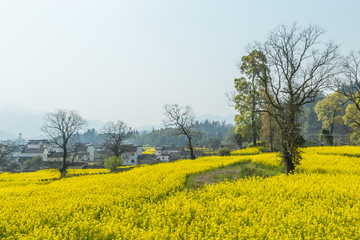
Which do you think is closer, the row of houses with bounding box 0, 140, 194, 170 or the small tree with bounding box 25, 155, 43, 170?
the small tree with bounding box 25, 155, 43, 170

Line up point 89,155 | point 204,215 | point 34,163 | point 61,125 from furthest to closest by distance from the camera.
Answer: point 89,155 < point 34,163 < point 61,125 < point 204,215

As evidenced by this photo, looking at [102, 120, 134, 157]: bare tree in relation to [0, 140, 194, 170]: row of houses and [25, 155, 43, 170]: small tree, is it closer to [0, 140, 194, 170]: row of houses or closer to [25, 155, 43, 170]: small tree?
[0, 140, 194, 170]: row of houses

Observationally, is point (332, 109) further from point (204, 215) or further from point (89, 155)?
point (89, 155)

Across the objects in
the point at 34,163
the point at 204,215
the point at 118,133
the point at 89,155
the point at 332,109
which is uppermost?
the point at 332,109

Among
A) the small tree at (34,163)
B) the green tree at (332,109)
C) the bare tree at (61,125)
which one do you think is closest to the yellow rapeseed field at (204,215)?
the bare tree at (61,125)

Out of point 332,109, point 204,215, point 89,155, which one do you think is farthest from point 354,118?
point 89,155

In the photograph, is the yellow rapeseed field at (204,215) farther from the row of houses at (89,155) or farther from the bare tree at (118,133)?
the row of houses at (89,155)

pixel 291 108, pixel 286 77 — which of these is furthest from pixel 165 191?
pixel 286 77

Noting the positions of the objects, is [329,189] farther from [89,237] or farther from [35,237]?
[35,237]

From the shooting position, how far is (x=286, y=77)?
1800 centimetres

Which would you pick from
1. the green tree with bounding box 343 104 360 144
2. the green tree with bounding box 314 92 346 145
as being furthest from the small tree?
the green tree with bounding box 343 104 360 144

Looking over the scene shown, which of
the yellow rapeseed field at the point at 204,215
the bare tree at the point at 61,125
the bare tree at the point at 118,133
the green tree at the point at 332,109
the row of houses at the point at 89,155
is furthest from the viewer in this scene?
the row of houses at the point at 89,155

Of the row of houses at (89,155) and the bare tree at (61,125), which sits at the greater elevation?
the bare tree at (61,125)

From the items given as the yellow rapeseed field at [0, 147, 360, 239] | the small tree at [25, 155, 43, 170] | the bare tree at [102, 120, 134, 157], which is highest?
the bare tree at [102, 120, 134, 157]
